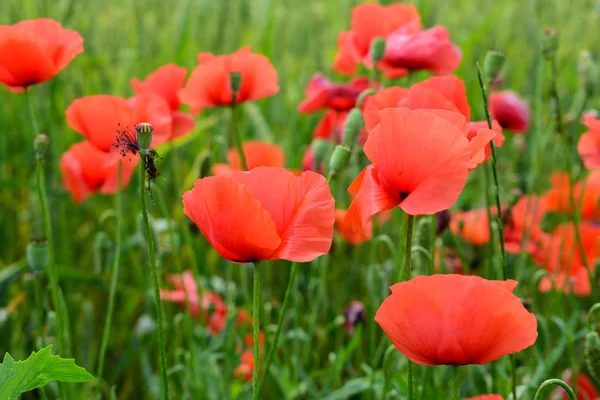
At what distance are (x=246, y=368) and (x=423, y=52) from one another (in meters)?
0.53

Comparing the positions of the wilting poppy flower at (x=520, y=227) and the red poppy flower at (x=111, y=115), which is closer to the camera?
the red poppy flower at (x=111, y=115)

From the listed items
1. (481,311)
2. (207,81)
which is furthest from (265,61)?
(481,311)

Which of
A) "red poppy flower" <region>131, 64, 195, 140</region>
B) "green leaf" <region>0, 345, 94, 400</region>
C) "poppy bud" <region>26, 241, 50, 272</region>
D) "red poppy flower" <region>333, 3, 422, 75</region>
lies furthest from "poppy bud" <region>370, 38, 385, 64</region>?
"green leaf" <region>0, 345, 94, 400</region>

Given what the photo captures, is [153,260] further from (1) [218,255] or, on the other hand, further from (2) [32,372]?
(1) [218,255]

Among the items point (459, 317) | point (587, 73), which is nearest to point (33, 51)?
point (459, 317)

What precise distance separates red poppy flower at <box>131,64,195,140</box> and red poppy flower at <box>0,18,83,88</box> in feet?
0.53

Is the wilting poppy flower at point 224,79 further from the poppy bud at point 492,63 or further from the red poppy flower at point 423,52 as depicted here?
the poppy bud at point 492,63

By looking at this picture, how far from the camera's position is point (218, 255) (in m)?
1.72

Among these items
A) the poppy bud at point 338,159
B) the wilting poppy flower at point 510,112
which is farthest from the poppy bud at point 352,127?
the wilting poppy flower at point 510,112

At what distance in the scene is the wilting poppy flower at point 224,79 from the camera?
113 cm

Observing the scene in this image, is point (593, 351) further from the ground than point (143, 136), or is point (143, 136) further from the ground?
point (143, 136)

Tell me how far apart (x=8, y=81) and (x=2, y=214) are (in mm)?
876

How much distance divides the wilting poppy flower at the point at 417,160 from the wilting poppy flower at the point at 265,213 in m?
0.04

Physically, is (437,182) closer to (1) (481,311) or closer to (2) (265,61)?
(1) (481,311)
